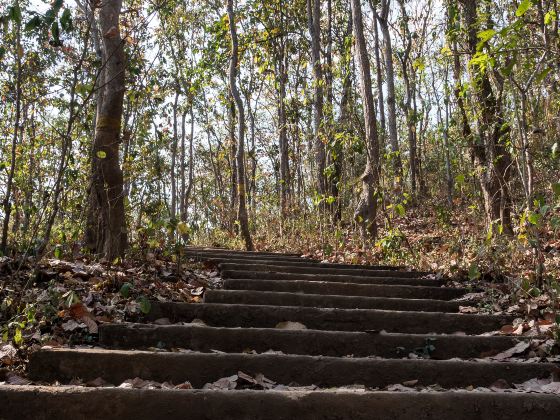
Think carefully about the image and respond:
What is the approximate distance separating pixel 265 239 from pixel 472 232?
4.70 meters

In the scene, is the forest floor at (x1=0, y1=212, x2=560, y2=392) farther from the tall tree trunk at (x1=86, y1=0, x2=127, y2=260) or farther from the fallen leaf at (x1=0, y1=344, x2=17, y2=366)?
the tall tree trunk at (x1=86, y1=0, x2=127, y2=260)

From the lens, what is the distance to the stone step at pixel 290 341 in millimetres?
2725

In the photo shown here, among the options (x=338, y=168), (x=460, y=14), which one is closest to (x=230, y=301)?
(x=460, y=14)

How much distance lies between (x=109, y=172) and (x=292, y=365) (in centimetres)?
236

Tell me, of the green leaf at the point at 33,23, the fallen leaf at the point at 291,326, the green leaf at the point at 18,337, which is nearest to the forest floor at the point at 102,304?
the green leaf at the point at 18,337

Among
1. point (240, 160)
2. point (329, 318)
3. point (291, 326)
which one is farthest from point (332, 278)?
point (240, 160)

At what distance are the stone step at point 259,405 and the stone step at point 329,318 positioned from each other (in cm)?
126

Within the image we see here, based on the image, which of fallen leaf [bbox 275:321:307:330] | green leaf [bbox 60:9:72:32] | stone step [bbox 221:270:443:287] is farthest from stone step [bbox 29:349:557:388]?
stone step [bbox 221:270:443:287]

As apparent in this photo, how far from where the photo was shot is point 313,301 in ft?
12.2

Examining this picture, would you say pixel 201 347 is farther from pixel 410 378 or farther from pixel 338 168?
pixel 338 168

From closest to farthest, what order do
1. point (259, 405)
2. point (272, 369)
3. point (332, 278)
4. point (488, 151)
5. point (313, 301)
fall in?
point (259, 405) < point (272, 369) < point (313, 301) < point (332, 278) < point (488, 151)

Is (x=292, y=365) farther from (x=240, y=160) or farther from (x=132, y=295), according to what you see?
(x=240, y=160)

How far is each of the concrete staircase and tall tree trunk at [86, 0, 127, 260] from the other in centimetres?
102

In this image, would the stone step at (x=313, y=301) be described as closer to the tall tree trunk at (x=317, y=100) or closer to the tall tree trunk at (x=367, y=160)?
the tall tree trunk at (x=367, y=160)
